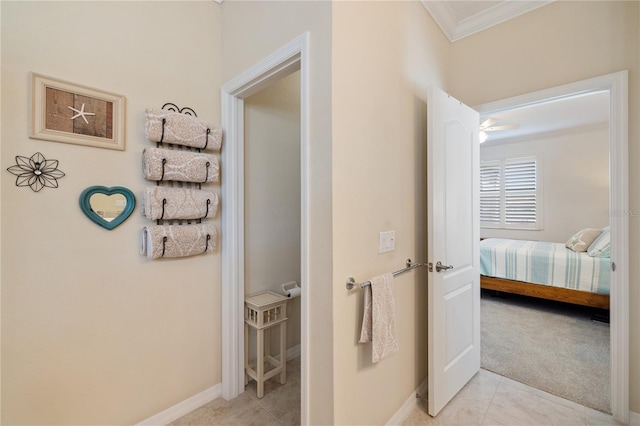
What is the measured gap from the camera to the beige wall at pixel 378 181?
1.29 metres

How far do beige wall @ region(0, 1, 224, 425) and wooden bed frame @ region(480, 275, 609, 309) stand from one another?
371 centimetres

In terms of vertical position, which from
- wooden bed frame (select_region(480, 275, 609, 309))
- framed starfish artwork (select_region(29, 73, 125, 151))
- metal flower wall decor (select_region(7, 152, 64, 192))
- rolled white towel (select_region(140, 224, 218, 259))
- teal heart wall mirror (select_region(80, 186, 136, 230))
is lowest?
wooden bed frame (select_region(480, 275, 609, 309))

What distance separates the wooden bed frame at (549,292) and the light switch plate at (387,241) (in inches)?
119

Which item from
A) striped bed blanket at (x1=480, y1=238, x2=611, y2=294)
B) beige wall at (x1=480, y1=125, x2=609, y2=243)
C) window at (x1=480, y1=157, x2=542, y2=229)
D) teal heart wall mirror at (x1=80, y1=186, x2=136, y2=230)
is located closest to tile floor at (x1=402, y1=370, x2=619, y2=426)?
striped bed blanket at (x1=480, y1=238, x2=611, y2=294)

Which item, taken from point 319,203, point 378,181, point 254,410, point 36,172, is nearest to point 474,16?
point 378,181

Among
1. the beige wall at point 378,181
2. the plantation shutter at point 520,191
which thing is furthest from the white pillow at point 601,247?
the beige wall at point 378,181

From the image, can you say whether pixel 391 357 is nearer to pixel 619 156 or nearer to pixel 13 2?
pixel 619 156

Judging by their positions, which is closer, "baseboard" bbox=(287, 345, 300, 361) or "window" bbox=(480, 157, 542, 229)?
"baseboard" bbox=(287, 345, 300, 361)

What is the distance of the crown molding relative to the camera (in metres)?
1.93

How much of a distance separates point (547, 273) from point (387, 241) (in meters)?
3.10

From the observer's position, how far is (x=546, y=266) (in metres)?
3.44

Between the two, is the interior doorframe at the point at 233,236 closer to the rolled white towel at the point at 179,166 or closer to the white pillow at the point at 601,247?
the rolled white towel at the point at 179,166

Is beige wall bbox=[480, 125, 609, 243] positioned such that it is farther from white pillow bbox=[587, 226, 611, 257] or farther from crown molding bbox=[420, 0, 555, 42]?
crown molding bbox=[420, 0, 555, 42]

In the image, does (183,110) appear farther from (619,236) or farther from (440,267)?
(619,236)
